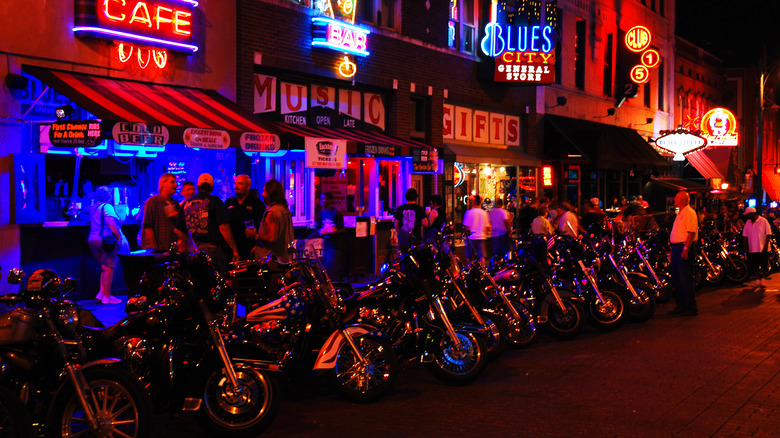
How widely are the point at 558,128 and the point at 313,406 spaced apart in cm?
1975

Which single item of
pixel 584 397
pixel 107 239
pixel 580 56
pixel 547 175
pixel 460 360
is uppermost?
pixel 580 56

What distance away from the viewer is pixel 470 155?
71.4ft

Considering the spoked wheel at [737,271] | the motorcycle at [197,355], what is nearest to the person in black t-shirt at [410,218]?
the spoked wheel at [737,271]

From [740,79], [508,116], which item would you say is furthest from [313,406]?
[740,79]

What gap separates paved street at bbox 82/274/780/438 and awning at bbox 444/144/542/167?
38.2ft

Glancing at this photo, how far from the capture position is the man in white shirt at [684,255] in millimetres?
12078

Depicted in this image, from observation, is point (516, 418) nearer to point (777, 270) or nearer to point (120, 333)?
point (120, 333)

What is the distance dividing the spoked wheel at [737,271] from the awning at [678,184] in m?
15.4

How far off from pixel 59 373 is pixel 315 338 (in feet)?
7.40

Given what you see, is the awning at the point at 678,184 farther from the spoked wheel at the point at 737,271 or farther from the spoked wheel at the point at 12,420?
the spoked wheel at the point at 12,420

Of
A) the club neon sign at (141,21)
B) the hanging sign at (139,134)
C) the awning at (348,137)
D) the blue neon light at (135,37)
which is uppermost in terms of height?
the club neon sign at (141,21)

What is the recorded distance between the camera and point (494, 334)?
8.54m

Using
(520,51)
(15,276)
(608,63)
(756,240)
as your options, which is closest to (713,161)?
(608,63)

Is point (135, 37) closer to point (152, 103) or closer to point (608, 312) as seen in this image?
point (152, 103)
